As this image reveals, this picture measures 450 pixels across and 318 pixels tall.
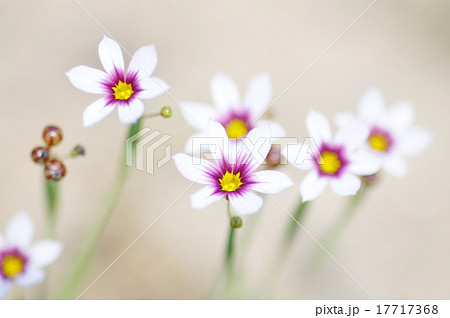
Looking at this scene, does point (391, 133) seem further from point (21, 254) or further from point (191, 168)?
point (21, 254)

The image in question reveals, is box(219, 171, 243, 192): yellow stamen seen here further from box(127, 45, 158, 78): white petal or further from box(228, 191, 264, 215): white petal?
box(127, 45, 158, 78): white petal

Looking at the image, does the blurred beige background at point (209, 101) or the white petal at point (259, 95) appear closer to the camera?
the white petal at point (259, 95)

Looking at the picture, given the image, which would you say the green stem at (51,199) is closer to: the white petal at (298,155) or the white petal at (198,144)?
the white petal at (198,144)

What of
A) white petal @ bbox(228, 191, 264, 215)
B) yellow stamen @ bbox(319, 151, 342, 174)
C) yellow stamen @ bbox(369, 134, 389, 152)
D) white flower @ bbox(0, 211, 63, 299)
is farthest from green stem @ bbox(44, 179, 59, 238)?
yellow stamen @ bbox(369, 134, 389, 152)

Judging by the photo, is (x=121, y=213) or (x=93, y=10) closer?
(x=121, y=213)

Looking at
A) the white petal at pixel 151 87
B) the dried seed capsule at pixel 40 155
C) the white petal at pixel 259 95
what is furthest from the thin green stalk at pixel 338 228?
the dried seed capsule at pixel 40 155

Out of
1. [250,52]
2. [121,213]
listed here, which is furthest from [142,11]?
[121,213]
